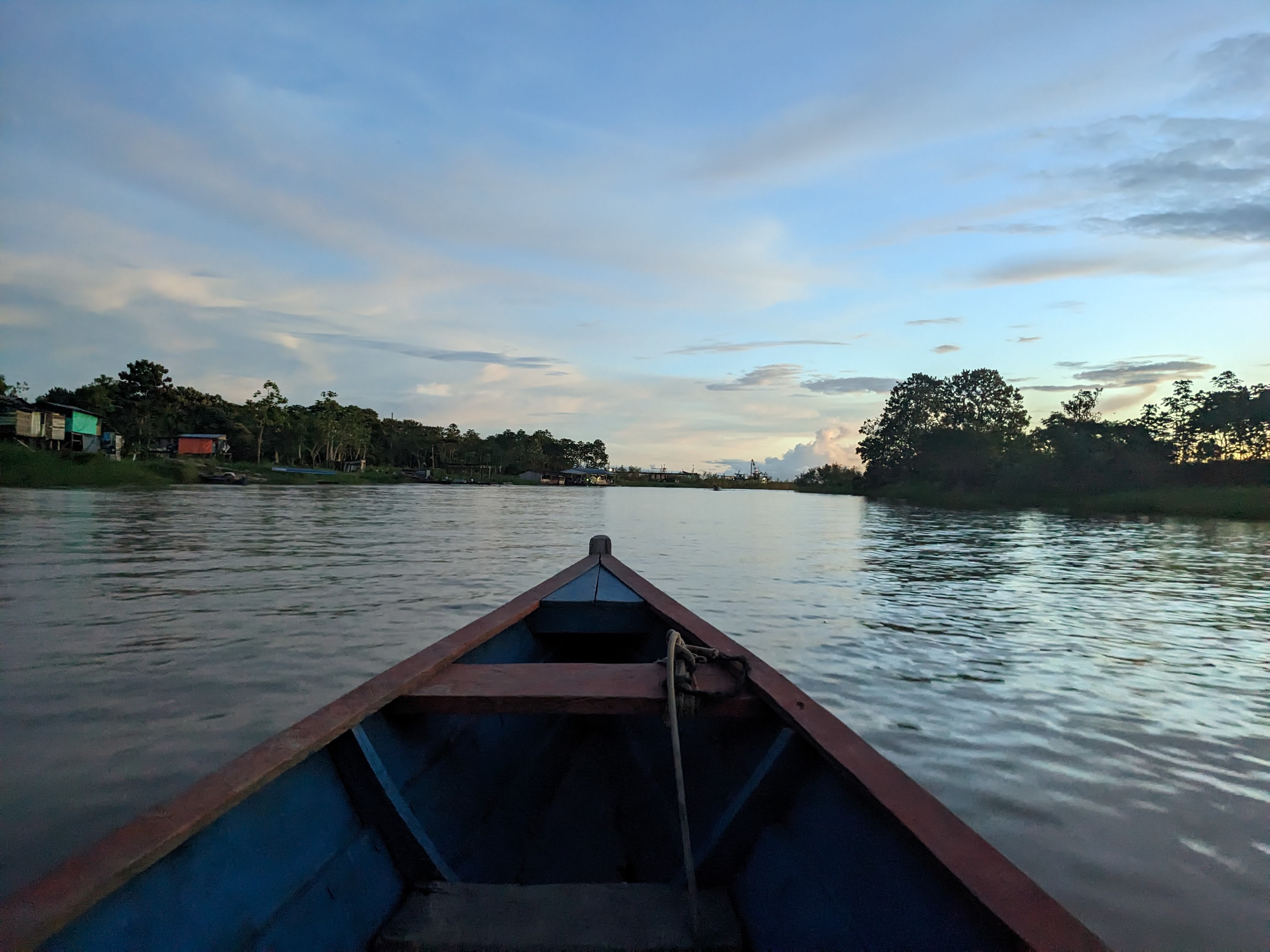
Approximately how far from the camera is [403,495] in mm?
38375

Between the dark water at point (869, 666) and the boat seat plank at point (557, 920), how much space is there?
169 centimetres

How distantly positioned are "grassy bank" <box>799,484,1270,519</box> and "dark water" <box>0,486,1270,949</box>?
16.9 metres

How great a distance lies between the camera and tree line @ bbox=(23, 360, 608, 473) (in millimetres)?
45500

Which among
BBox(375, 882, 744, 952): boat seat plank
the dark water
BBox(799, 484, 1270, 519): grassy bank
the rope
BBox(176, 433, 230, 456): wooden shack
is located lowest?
the dark water

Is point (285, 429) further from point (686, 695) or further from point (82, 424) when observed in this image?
point (686, 695)

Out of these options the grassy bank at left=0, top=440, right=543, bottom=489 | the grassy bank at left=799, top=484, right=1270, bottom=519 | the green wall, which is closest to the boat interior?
the grassy bank at left=799, top=484, right=1270, bottom=519

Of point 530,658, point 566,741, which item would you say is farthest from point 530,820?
point 530,658

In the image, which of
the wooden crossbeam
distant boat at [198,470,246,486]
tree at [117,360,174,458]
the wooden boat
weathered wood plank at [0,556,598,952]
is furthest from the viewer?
tree at [117,360,174,458]

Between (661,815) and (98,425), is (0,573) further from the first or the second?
(98,425)

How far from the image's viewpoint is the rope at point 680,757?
67.7 inches

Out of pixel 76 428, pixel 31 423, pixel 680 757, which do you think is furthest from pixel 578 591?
pixel 76 428

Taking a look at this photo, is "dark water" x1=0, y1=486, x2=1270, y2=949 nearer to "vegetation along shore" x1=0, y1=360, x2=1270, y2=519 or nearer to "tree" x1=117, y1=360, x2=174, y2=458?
"vegetation along shore" x1=0, y1=360, x2=1270, y2=519

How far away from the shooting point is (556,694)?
219 cm

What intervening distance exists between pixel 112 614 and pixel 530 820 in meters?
6.35
